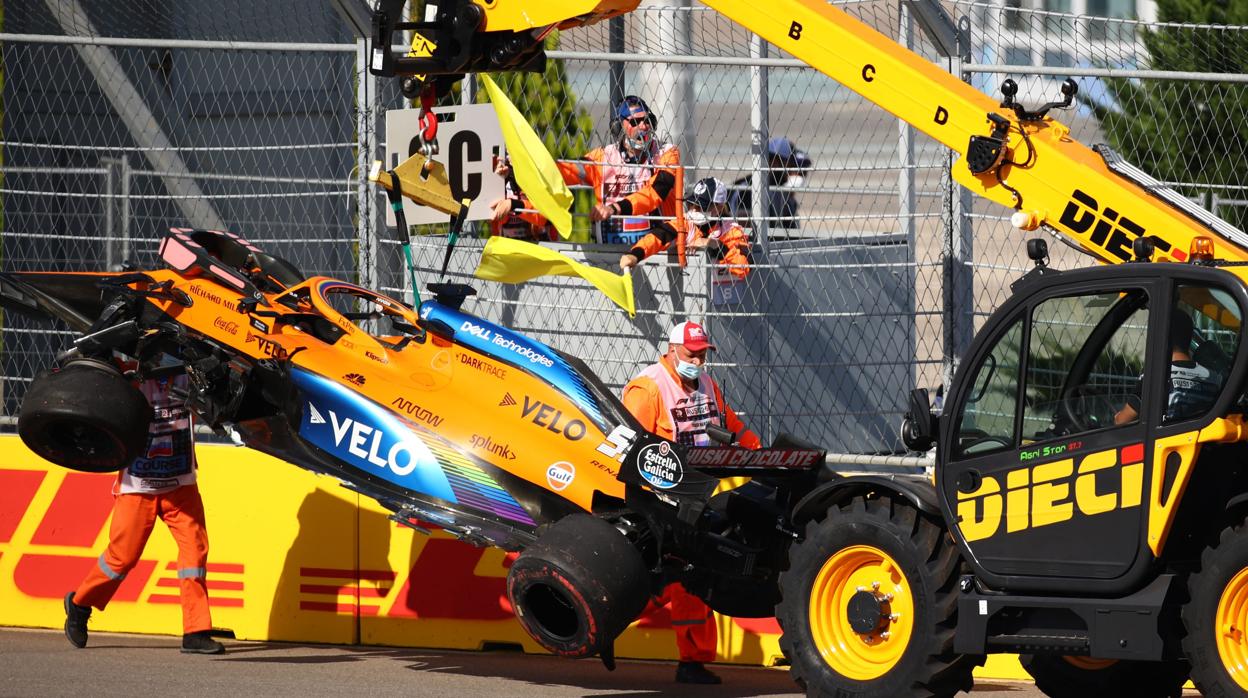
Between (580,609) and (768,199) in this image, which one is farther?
(768,199)

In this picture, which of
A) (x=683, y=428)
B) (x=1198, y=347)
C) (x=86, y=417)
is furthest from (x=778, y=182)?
(x=1198, y=347)

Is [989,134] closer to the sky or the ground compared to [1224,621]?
closer to the sky

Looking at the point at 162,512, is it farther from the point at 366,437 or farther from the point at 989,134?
the point at 989,134

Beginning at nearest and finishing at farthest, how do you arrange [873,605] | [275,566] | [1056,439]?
[1056,439]
[873,605]
[275,566]

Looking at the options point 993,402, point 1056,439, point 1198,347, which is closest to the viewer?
point 1198,347

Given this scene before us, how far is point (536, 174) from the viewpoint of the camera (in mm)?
10219

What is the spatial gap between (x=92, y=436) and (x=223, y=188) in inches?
191

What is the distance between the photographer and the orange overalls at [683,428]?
9250mm

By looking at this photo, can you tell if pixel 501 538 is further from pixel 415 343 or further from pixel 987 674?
pixel 987 674

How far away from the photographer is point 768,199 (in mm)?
11008

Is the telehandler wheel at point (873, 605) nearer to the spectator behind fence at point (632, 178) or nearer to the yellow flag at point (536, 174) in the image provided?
the yellow flag at point (536, 174)

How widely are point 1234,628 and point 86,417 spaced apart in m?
5.12

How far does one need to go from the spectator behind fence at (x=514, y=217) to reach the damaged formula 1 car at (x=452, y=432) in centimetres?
169

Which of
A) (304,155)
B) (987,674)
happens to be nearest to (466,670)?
(987,674)
